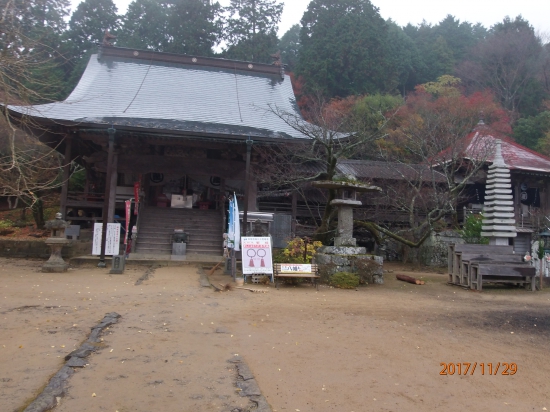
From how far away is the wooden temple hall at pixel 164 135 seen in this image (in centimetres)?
1418

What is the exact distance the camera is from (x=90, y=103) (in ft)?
52.4

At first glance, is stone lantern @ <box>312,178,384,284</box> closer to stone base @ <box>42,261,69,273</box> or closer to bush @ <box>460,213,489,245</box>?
bush @ <box>460,213,489,245</box>

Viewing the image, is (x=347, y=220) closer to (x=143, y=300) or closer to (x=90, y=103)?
(x=143, y=300)

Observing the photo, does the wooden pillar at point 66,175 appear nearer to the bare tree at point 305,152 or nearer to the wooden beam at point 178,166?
the wooden beam at point 178,166

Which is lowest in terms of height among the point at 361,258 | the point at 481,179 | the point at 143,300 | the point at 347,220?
the point at 143,300

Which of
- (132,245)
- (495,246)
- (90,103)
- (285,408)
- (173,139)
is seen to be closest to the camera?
(285,408)

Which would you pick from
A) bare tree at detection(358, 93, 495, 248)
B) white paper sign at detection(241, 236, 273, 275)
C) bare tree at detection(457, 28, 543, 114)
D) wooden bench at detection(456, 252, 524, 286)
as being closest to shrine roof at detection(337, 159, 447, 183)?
bare tree at detection(358, 93, 495, 248)

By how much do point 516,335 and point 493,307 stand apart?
2.37 meters

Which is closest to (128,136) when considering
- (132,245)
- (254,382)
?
(132,245)

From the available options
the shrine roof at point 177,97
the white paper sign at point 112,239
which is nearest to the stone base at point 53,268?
the white paper sign at point 112,239

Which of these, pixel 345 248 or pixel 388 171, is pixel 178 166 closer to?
pixel 345 248

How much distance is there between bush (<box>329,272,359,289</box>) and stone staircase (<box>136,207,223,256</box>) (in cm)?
549

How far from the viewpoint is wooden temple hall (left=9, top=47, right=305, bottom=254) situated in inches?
558
